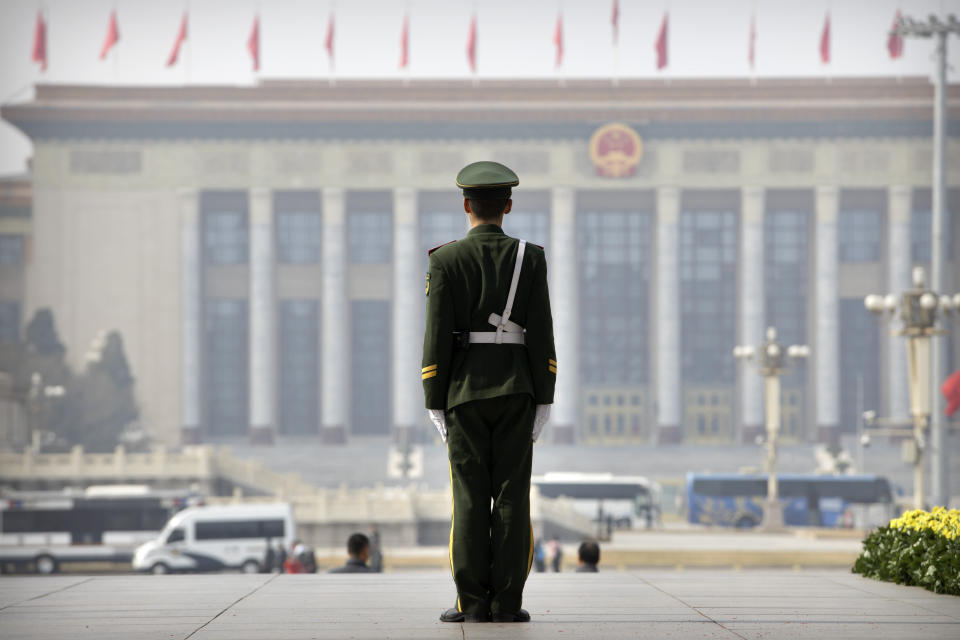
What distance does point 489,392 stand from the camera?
7188mm

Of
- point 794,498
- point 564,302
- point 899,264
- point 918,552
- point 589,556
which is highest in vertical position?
point 899,264

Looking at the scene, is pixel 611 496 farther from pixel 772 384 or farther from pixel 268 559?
pixel 268 559

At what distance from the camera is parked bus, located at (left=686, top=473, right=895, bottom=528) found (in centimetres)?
4934

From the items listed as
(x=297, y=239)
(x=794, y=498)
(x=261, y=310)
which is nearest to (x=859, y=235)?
(x=297, y=239)

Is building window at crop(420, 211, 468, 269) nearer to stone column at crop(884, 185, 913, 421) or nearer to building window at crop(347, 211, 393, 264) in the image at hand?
building window at crop(347, 211, 393, 264)

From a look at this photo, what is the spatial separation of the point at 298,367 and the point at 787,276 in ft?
97.3

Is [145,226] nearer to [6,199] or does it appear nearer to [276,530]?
[6,199]

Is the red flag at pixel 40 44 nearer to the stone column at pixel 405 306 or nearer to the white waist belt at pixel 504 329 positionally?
the stone column at pixel 405 306

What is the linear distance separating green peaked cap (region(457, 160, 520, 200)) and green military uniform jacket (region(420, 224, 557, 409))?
0.87ft

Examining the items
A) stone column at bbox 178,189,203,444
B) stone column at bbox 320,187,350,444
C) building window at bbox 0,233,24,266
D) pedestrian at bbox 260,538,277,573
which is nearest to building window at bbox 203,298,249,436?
stone column at bbox 178,189,203,444

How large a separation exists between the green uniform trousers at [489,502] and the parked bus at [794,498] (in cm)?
4280

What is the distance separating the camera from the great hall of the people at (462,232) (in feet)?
248

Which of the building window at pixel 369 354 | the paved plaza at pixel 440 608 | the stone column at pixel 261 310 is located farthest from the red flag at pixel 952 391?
the building window at pixel 369 354

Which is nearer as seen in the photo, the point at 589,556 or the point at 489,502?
the point at 489,502
